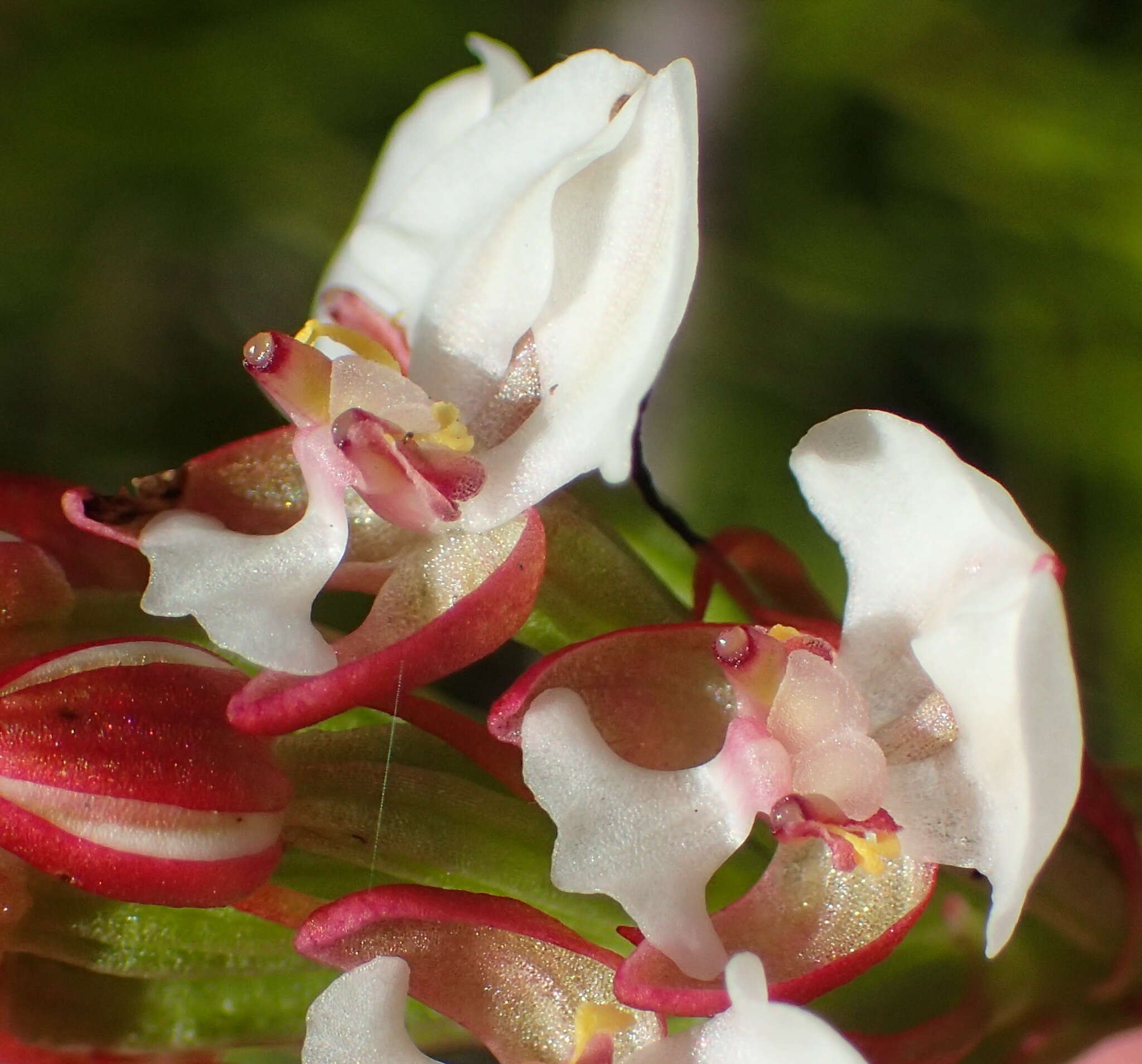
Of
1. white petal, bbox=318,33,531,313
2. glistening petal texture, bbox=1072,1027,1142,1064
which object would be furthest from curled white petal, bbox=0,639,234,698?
glistening petal texture, bbox=1072,1027,1142,1064

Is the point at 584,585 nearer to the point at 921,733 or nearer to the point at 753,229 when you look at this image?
the point at 921,733

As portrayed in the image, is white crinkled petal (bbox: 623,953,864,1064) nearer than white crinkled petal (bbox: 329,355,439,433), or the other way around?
white crinkled petal (bbox: 623,953,864,1064)

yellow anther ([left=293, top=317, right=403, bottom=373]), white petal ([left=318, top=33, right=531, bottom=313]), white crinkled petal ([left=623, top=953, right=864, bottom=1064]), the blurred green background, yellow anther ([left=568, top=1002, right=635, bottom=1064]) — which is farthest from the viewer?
the blurred green background

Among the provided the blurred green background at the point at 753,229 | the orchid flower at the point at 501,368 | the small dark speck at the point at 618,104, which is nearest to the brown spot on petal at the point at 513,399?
the orchid flower at the point at 501,368

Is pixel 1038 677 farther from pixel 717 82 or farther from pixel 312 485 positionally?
pixel 717 82

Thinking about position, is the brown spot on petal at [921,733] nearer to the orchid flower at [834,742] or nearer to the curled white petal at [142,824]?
the orchid flower at [834,742]

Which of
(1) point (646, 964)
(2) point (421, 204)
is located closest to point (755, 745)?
(1) point (646, 964)

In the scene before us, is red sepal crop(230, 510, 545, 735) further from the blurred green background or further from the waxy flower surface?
the blurred green background
